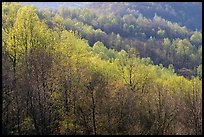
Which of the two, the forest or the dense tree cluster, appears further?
the dense tree cluster

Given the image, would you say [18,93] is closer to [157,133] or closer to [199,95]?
[157,133]

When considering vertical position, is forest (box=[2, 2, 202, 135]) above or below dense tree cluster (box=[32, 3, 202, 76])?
above

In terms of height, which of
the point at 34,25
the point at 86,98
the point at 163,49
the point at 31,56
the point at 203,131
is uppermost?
the point at 34,25

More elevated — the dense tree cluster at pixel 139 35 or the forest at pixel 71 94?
the forest at pixel 71 94

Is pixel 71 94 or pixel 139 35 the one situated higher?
pixel 71 94

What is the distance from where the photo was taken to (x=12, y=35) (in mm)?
32906

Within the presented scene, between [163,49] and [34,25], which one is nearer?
[34,25]

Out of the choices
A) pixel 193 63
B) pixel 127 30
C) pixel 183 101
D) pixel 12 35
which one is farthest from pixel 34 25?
pixel 127 30

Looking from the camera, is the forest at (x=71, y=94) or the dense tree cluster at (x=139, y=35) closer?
the forest at (x=71, y=94)

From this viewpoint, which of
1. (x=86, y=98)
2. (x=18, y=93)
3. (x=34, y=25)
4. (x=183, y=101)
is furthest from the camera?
(x=183, y=101)

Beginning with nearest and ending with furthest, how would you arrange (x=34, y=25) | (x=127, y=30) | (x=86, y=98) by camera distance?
(x=86, y=98) < (x=34, y=25) < (x=127, y=30)

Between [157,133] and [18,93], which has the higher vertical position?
[18,93]

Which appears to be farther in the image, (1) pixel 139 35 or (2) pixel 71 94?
(1) pixel 139 35

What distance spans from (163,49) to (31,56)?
315 ft
